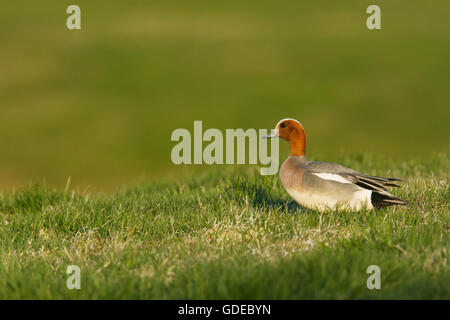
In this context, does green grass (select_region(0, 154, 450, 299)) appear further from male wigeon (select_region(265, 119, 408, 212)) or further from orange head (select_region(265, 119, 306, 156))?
orange head (select_region(265, 119, 306, 156))

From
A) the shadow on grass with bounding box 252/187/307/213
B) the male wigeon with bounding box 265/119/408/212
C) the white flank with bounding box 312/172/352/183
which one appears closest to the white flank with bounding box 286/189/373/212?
the male wigeon with bounding box 265/119/408/212

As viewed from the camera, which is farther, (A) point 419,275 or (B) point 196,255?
(B) point 196,255

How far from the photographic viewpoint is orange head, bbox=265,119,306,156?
6.67 metres

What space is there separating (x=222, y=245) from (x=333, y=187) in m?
1.44

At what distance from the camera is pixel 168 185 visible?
385 inches

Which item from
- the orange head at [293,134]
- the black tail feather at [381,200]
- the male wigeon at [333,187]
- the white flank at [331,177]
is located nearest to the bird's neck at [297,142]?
the orange head at [293,134]

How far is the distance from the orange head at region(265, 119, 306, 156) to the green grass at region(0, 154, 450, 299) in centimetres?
74

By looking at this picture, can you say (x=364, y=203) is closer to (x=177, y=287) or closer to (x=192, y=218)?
A: (x=192, y=218)

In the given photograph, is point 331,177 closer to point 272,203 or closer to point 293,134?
point 293,134

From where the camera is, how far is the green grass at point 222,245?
454cm

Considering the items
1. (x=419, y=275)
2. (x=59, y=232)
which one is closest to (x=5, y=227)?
(x=59, y=232)

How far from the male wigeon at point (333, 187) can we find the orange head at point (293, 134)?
208mm

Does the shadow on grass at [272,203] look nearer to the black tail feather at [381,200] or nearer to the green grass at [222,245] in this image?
the green grass at [222,245]
